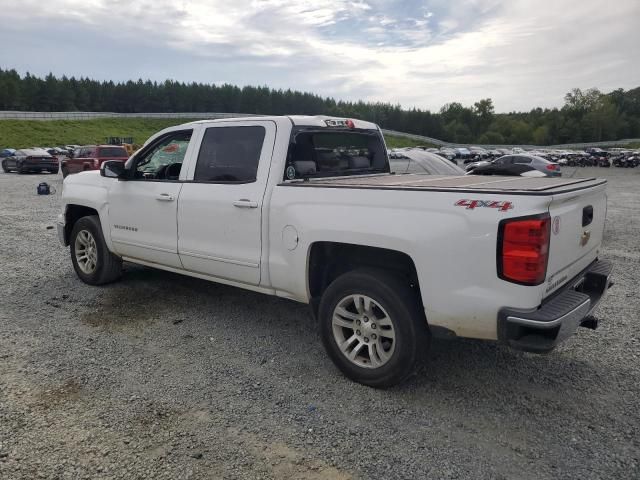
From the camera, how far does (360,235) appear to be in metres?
3.53

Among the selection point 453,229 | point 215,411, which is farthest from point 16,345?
point 453,229

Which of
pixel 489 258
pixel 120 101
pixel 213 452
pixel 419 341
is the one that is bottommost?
pixel 213 452

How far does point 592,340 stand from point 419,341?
2.10 m

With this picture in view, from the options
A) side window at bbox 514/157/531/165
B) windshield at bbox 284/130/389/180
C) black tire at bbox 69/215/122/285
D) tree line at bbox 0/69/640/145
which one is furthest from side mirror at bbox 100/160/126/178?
tree line at bbox 0/69/640/145

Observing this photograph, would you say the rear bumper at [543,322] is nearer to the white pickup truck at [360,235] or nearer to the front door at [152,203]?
the white pickup truck at [360,235]

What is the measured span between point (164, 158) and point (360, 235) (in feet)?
8.77

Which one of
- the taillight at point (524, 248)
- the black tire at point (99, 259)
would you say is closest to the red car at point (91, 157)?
the black tire at point (99, 259)

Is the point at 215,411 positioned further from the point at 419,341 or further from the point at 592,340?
the point at 592,340

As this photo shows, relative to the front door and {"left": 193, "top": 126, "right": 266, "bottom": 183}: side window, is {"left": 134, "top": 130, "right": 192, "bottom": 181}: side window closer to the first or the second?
the front door

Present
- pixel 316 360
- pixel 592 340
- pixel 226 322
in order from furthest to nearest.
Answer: pixel 226 322, pixel 592 340, pixel 316 360

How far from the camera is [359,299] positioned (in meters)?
3.66

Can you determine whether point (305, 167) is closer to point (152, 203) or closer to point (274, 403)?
point (152, 203)

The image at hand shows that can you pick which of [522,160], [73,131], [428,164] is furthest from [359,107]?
[428,164]

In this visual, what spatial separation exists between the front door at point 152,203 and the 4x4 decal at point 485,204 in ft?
9.21
